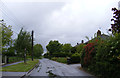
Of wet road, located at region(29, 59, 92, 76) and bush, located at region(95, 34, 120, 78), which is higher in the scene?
bush, located at region(95, 34, 120, 78)

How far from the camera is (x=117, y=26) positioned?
25.1 feet

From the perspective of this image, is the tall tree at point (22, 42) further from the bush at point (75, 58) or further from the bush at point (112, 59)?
the bush at point (112, 59)

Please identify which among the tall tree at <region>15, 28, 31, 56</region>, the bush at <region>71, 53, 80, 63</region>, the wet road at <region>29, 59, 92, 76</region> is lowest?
the wet road at <region>29, 59, 92, 76</region>

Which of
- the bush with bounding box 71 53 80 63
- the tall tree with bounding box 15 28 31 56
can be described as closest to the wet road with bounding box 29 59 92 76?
the tall tree with bounding box 15 28 31 56

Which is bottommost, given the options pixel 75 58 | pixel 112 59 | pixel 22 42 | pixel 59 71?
pixel 59 71

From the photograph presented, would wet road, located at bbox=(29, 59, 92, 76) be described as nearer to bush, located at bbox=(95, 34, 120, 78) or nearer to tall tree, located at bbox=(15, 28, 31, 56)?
bush, located at bbox=(95, 34, 120, 78)

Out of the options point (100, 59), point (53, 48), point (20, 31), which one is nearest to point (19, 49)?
point (20, 31)

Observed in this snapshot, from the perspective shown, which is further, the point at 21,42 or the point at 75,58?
the point at 75,58

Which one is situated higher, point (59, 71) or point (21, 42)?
point (21, 42)

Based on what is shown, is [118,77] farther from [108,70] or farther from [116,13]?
[116,13]

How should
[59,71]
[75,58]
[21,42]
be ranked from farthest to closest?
[75,58] < [21,42] < [59,71]

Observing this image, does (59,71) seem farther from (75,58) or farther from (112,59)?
(75,58)

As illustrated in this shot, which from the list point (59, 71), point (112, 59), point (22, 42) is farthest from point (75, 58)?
point (112, 59)

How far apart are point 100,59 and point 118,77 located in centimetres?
243
